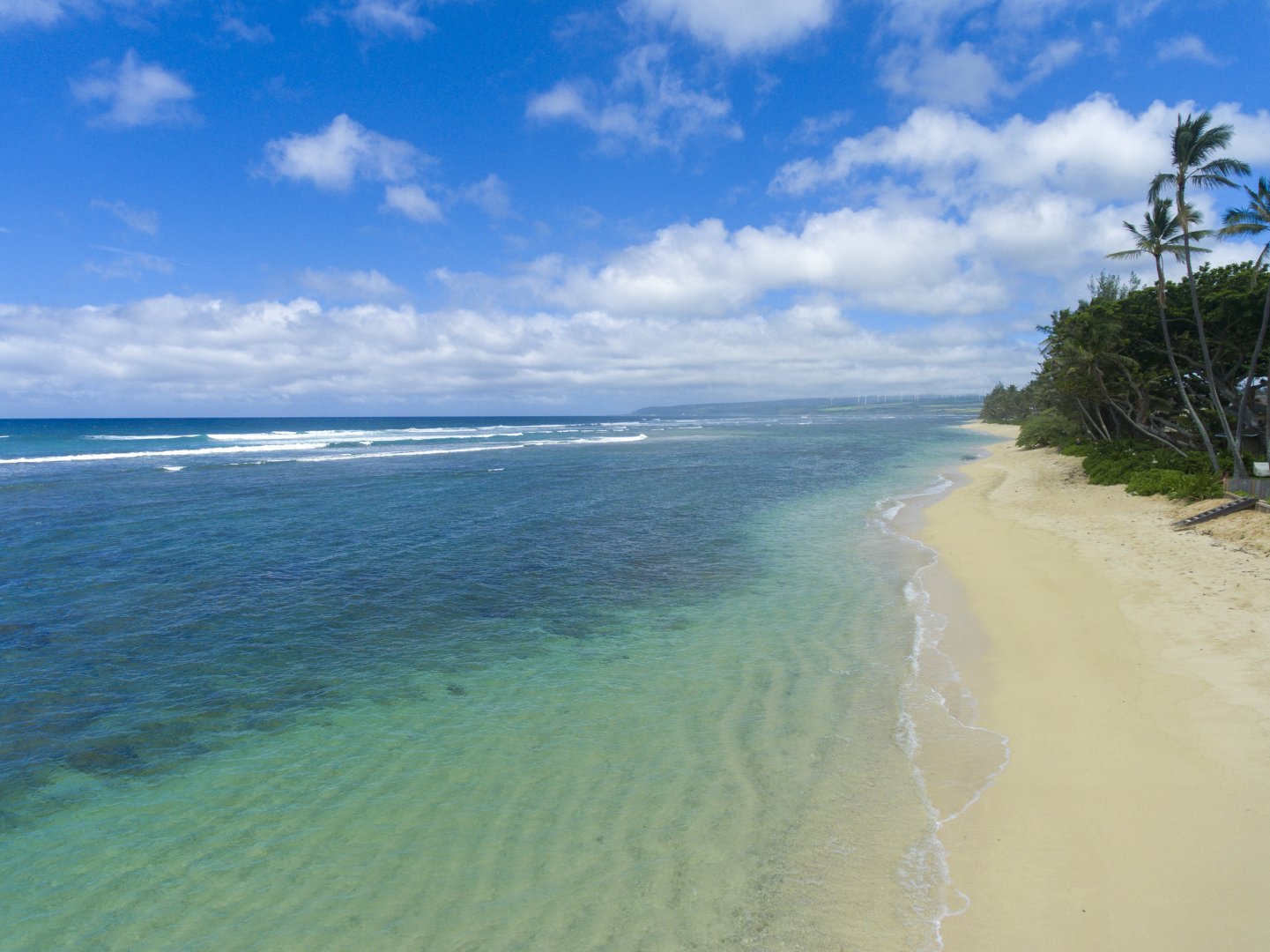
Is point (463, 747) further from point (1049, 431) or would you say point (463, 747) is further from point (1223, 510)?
point (1049, 431)

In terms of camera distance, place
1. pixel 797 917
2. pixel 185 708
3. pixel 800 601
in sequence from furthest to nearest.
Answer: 1. pixel 800 601
2. pixel 185 708
3. pixel 797 917

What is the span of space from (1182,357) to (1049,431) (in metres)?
24.0

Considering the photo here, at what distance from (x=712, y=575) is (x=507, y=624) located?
6376 millimetres

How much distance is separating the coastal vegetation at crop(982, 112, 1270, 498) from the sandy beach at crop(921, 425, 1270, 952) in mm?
8323

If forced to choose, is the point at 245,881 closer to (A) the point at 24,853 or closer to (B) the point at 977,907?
→ (A) the point at 24,853

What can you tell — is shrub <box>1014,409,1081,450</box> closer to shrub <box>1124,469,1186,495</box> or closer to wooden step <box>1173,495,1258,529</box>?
shrub <box>1124,469,1186,495</box>

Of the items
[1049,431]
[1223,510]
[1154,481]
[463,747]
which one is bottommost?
[463,747]

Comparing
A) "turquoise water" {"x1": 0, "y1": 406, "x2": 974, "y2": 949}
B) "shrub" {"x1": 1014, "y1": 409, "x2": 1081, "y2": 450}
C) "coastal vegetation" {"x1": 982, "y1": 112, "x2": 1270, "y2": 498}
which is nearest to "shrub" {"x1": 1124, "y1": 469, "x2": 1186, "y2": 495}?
"coastal vegetation" {"x1": 982, "y1": 112, "x2": 1270, "y2": 498}

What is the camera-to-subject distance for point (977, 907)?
231 inches

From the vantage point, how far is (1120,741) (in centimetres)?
852

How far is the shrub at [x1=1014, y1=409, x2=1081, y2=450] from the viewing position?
48344 mm

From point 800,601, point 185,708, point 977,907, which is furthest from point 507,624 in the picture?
point 977,907

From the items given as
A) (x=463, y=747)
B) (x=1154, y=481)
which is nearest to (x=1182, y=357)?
(x=1154, y=481)

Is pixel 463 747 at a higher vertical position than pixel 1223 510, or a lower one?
lower
